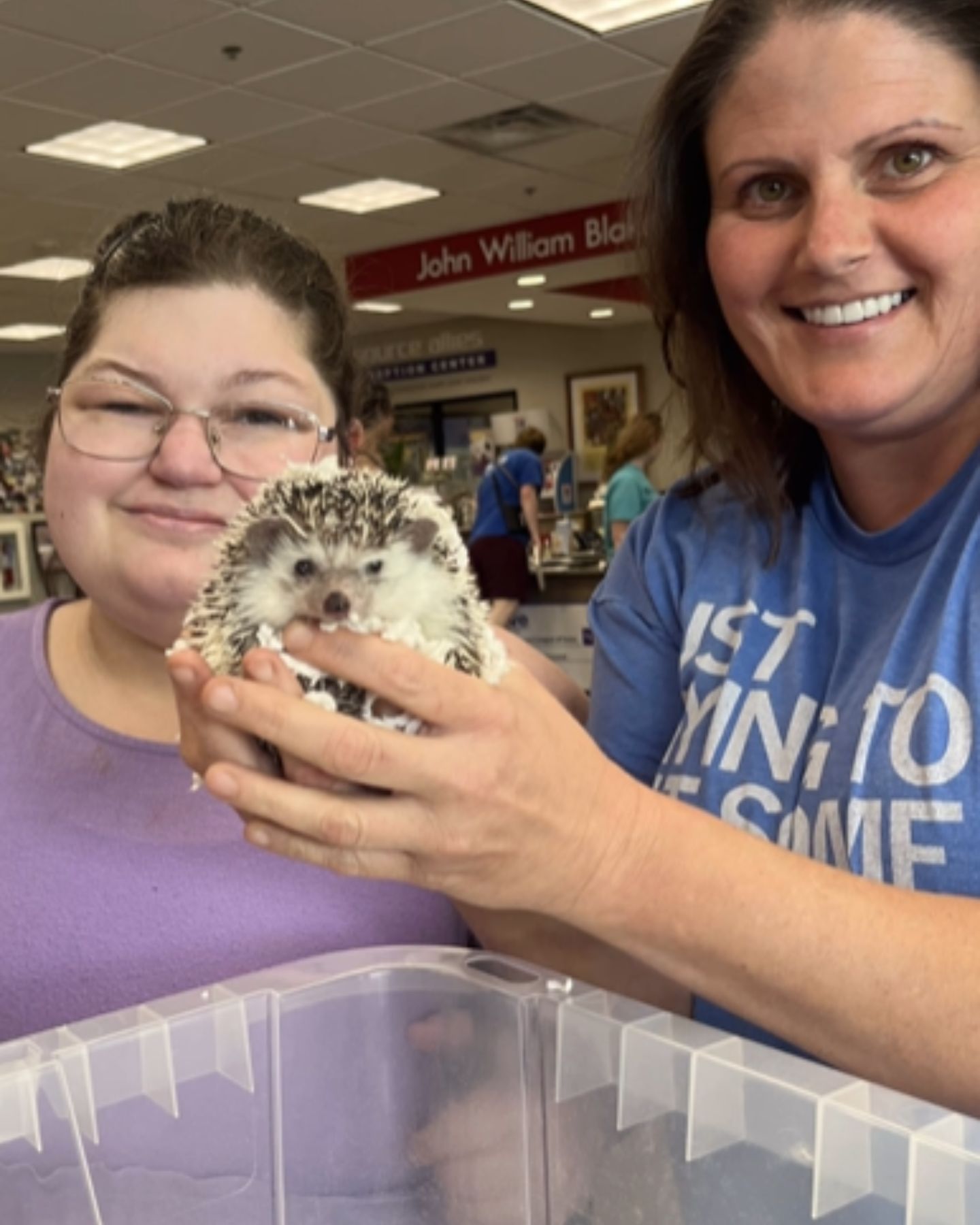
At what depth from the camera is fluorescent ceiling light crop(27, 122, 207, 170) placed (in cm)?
682

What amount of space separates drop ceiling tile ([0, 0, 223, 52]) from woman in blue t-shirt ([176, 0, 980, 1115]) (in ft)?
13.8

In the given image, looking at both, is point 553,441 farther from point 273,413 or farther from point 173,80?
point 273,413

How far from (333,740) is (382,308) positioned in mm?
12842

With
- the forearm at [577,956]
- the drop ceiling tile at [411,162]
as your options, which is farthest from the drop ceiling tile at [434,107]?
the forearm at [577,956]

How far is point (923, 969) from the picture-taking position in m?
0.98

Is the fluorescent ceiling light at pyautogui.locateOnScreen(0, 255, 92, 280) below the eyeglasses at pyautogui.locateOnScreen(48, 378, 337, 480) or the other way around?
the other way around

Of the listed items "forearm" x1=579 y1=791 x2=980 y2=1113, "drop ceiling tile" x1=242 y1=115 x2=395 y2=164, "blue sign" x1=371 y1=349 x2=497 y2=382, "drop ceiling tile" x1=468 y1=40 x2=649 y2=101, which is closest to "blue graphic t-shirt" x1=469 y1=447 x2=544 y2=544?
"drop ceiling tile" x1=242 y1=115 x2=395 y2=164

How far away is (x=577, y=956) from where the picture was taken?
1.38 meters

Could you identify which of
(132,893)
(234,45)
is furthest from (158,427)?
(234,45)

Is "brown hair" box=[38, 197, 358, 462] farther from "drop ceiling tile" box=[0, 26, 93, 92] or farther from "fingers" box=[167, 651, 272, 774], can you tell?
"drop ceiling tile" box=[0, 26, 93, 92]

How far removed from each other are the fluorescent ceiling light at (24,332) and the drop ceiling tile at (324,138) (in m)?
6.17

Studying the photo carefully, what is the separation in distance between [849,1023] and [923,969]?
0.24 ft

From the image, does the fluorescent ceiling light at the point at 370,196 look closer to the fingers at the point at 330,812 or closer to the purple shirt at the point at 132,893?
the purple shirt at the point at 132,893

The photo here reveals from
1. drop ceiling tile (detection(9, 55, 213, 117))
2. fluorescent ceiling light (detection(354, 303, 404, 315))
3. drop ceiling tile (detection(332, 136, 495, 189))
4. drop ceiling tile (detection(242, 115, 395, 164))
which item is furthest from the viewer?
fluorescent ceiling light (detection(354, 303, 404, 315))
